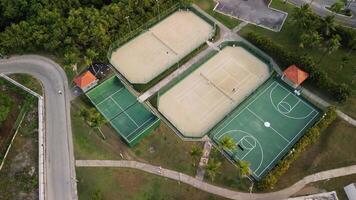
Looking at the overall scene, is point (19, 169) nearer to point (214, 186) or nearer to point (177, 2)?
point (214, 186)

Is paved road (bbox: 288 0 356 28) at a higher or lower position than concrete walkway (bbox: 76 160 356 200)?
higher

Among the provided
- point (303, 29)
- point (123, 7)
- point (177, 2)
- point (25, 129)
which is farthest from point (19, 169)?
point (303, 29)

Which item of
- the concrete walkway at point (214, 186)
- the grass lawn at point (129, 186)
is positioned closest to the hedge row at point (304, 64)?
the concrete walkway at point (214, 186)

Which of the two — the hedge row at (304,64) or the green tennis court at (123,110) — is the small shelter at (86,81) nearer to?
the green tennis court at (123,110)

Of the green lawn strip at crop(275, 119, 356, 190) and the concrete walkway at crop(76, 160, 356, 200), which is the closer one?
the concrete walkway at crop(76, 160, 356, 200)

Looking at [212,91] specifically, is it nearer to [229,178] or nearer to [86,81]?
[229,178]

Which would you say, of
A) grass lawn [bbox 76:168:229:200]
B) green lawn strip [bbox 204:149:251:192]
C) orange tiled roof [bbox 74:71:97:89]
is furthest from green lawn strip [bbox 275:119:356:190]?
orange tiled roof [bbox 74:71:97:89]

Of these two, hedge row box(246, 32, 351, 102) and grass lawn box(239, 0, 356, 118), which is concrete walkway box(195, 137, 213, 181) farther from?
grass lawn box(239, 0, 356, 118)
